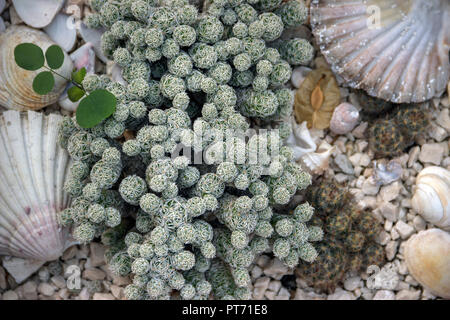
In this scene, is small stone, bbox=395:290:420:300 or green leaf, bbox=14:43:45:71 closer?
green leaf, bbox=14:43:45:71

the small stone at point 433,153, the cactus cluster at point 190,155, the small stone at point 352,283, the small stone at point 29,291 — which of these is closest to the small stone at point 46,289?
the small stone at point 29,291

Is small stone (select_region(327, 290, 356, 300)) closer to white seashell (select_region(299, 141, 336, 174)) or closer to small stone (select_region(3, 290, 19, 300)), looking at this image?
white seashell (select_region(299, 141, 336, 174))

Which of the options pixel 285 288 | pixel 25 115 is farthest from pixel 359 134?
pixel 25 115

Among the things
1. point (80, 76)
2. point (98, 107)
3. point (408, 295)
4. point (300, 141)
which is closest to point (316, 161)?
point (300, 141)

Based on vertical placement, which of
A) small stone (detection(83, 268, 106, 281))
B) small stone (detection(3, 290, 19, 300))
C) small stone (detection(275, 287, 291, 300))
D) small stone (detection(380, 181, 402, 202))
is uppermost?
small stone (detection(380, 181, 402, 202))

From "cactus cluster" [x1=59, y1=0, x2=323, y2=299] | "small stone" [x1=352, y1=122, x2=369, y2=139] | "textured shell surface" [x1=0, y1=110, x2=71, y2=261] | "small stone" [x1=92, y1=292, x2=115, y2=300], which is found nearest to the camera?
"cactus cluster" [x1=59, y1=0, x2=323, y2=299]

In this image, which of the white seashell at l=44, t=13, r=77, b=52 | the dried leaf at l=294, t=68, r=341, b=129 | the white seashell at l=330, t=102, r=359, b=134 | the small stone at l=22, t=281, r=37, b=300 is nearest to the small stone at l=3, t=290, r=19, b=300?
the small stone at l=22, t=281, r=37, b=300

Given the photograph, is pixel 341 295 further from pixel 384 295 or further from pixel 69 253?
pixel 69 253

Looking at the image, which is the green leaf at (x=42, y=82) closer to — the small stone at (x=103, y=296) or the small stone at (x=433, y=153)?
the small stone at (x=103, y=296)
